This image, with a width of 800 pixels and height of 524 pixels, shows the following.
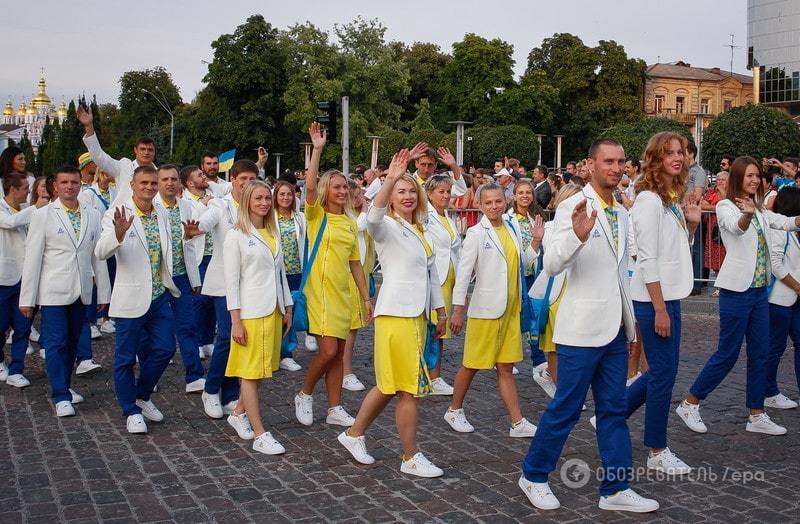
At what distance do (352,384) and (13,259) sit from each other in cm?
387

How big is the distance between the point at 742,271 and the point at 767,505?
2.19 m

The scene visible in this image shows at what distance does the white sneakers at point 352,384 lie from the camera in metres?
8.91

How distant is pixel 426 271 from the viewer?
6297 mm

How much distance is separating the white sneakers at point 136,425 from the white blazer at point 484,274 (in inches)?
105

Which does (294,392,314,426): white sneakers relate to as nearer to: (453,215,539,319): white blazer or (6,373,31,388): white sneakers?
(453,215,539,319): white blazer

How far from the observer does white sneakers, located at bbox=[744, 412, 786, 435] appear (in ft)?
23.3

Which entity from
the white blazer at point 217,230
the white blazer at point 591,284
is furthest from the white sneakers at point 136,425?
the white blazer at point 591,284

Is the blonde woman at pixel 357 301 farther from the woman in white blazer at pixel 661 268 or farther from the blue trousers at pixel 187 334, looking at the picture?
the woman in white blazer at pixel 661 268

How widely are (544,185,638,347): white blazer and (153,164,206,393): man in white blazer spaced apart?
14.1ft

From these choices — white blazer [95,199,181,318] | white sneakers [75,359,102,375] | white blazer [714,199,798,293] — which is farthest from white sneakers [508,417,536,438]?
white sneakers [75,359,102,375]

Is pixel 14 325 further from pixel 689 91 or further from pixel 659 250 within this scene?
pixel 689 91

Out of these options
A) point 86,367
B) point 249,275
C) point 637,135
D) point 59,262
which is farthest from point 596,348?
point 637,135

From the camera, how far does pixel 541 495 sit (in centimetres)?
546

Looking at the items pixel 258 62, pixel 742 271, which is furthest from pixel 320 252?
pixel 258 62
